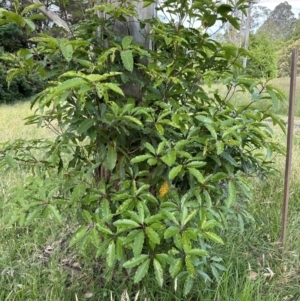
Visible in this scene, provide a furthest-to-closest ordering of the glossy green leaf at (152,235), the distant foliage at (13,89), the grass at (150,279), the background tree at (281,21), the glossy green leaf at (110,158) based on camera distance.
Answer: the background tree at (281,21)
the distant foliage at (13,89)
the grass at (150,279)
the glossy green leaf at (110,158)
the glossy green leaf at (152,235)

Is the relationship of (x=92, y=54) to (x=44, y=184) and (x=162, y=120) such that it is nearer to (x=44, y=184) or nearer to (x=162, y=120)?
(x=162, y=120)

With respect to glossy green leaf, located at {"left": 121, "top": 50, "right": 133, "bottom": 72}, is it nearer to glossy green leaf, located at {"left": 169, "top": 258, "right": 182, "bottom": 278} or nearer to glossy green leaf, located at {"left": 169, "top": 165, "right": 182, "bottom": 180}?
glossy green leaf, located at {"left": 169, "top": 165, "right": 182, "bottom": 180}

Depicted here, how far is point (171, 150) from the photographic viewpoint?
105 centimetres

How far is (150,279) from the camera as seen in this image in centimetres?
137

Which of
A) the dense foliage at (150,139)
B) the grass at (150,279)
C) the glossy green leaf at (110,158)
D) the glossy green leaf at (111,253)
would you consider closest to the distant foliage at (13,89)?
the grass at (150,279)

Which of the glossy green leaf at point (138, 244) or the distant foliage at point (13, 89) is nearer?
the glossy green leaf at point (138, 244)

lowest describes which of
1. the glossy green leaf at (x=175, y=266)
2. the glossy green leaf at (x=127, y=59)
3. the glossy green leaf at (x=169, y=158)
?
the glossy green leaf at (x=175, y=266)

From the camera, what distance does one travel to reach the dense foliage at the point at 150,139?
1006 mm

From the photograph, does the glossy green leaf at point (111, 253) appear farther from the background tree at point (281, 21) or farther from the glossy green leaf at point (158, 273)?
the background tree at point (281, 21)

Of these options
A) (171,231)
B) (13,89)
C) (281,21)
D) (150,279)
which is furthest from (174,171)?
(281,21)

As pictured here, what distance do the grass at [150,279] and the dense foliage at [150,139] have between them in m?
0.22

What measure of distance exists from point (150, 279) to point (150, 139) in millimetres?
615

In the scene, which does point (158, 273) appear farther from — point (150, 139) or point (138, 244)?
point (150, 139)

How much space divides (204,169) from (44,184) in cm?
60
